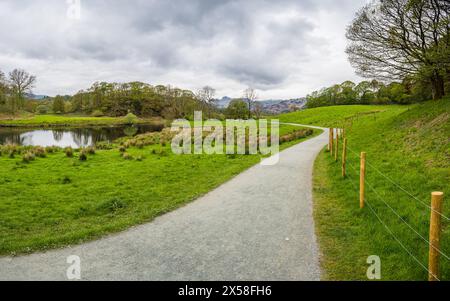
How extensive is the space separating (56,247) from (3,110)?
8400cm

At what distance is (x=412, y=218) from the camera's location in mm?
7113

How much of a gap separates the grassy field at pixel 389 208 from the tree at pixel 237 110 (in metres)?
65.2

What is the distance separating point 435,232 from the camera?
15.2 feet

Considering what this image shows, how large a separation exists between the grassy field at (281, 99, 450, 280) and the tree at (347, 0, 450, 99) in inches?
211

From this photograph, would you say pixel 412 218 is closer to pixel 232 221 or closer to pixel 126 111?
pixel 232 221

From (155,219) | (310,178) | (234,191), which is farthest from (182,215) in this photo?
(310,178)

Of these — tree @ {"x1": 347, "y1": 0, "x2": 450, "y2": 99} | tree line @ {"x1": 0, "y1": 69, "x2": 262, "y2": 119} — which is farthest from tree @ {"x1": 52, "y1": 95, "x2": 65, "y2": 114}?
tree @ {"x1": 347, "y1": 0, "x2": 450, "y2": 99}

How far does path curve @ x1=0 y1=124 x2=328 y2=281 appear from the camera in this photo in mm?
5344

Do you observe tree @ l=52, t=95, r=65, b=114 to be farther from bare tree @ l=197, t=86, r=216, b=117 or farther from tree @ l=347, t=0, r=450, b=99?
tree @ l=347, t=0, r=450, b=99

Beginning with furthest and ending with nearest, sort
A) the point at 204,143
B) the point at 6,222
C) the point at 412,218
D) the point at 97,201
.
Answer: the point at 204,143, the point at 97,201, the point at 6,222, the point at 412,218

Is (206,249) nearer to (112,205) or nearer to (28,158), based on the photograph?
(112,205)

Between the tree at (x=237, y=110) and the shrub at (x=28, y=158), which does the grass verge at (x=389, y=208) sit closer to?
the shrub at (x=28, y=158)

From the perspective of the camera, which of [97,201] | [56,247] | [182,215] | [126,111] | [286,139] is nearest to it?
[56,247]
